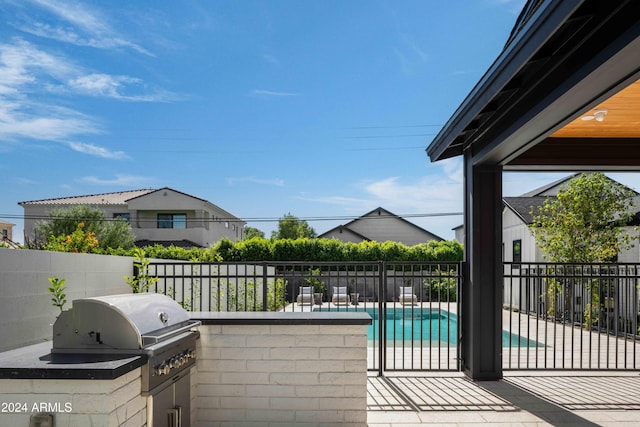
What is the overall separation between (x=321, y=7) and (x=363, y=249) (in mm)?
9502

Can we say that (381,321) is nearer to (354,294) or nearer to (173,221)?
(354,294)

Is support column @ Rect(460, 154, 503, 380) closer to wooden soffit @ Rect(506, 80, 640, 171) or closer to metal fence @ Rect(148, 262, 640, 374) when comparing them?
metal fence @ Rect(148, 262, 640, 374)

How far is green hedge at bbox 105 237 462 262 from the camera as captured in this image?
18609mm

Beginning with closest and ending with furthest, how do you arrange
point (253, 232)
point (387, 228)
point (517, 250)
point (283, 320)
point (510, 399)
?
point (283, 320) → point (510, 399) → point (517, 250) → point (387, 228) → point (253, 232)

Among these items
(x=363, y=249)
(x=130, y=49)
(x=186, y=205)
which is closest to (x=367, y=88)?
(x=363, y=249)

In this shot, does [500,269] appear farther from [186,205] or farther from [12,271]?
[186,205]

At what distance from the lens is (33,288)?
12.7 ft

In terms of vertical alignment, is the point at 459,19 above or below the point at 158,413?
above

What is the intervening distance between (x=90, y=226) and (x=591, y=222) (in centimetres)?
2244

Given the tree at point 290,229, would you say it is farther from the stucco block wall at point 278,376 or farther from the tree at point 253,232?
the stucco block wall at point 278,376

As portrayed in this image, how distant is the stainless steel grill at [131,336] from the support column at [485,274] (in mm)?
3804

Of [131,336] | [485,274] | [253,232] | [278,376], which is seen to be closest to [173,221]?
[253,232]

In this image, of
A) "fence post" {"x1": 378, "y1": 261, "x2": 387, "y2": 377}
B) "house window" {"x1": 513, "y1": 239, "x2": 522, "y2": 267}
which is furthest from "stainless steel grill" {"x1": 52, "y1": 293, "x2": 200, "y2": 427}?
"house window" {"x1": 513, "y1": 239, "x2": 522, "y2": 267}

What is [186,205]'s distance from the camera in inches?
1104
